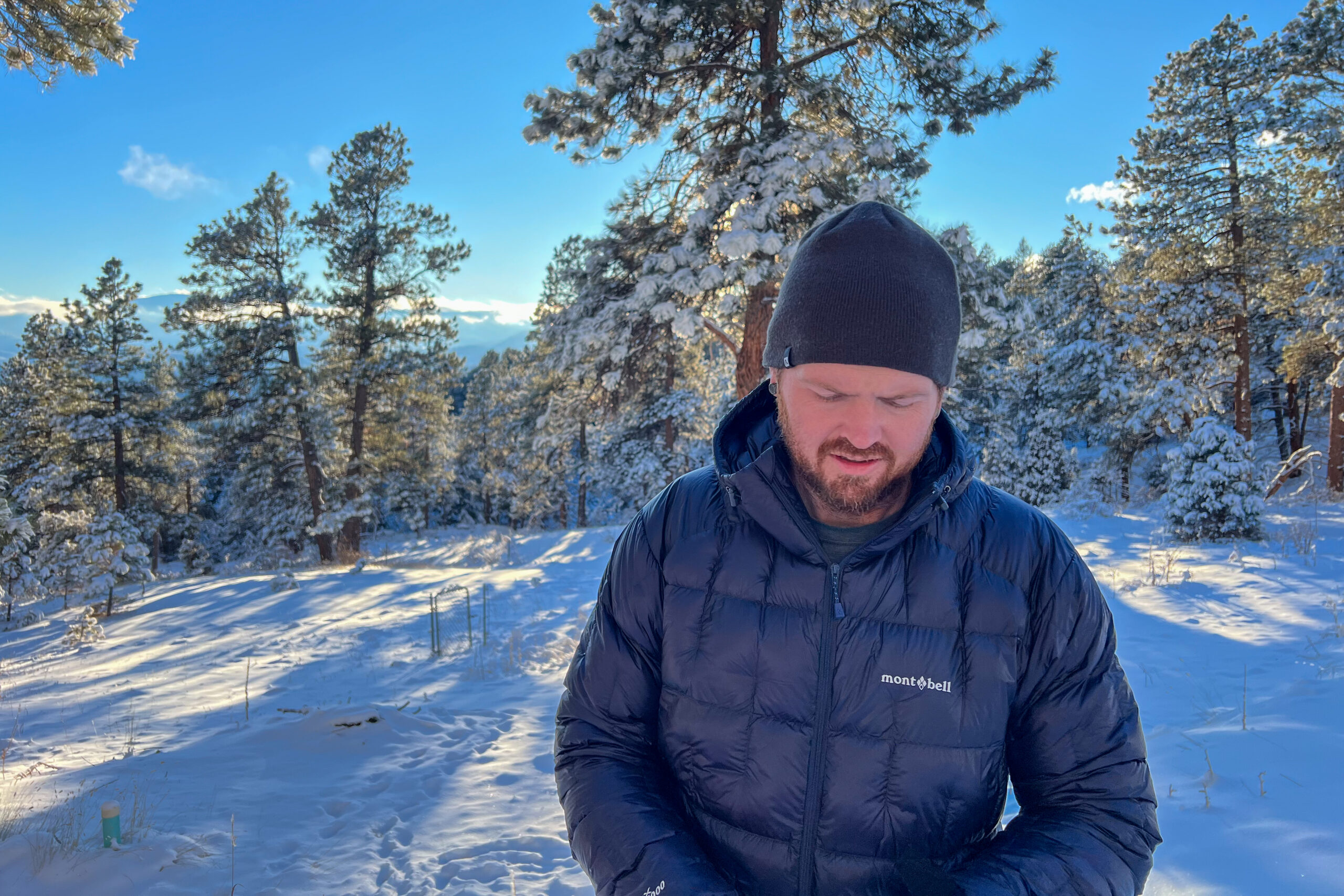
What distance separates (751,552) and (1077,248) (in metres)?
29.5

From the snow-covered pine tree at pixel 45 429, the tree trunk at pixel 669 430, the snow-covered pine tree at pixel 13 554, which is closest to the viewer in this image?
the snow-covered pine tree at pixel 13 554

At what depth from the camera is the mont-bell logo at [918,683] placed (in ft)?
4.95

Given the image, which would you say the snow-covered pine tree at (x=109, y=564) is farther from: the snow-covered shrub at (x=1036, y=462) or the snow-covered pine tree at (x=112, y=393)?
the snow-covered shrub at (x=1036, y=462)

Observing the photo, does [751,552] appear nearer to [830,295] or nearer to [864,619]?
[864,619]

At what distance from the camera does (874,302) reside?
1.67 metres

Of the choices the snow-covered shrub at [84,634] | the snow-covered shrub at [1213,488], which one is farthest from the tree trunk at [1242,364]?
the snow-covered shrub at [84,634]

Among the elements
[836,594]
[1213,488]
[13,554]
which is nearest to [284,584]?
[13,554]

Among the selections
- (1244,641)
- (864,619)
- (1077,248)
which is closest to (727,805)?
(864,619)

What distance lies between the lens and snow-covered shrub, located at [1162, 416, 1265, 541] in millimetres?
10125

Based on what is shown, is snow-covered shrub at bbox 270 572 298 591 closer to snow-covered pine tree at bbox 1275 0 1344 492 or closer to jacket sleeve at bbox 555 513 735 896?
jacket sleeve at bbox 555 513 735 896

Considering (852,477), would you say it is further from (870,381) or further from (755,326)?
(755,326)

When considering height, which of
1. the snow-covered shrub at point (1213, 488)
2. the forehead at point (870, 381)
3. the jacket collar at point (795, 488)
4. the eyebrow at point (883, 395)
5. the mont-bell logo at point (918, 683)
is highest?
the forehead at point (870, 381)

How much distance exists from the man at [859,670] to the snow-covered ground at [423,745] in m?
2.07

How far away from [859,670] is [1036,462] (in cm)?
2687
